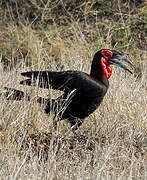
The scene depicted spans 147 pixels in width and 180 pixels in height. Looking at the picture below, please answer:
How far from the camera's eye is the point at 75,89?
469 cm

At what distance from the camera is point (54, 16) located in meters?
→ 8.70

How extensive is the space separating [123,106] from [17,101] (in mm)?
969

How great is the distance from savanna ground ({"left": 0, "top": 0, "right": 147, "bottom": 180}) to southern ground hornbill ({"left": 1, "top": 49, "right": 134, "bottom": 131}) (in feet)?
0.33

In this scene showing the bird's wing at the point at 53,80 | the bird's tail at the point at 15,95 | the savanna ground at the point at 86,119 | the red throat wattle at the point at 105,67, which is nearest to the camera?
the savanna ground at the point at 86,119

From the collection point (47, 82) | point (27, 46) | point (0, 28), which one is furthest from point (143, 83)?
point (0, 28)

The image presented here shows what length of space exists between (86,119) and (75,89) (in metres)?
0.51

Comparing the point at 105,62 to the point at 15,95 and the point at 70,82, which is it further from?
the point at 15,95

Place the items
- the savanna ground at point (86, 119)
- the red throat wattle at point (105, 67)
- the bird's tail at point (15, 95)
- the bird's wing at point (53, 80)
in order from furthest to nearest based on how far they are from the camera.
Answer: the red throat wattle at point (105, 67)
the bird's wing at point (53, 80)
the bird's tail at point (15, 95)
the savanna ground at point (86, 119)

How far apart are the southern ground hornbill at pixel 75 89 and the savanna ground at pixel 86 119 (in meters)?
0.10

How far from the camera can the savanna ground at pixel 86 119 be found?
145 inches

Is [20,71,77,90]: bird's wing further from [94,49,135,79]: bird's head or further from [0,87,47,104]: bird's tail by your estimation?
[94,49,135,79]: bird's head

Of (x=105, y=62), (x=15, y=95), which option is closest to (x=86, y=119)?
(x=105, y=62)

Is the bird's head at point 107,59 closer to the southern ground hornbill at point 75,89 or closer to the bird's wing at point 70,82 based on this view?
the southern ground hornbill at point 75,89

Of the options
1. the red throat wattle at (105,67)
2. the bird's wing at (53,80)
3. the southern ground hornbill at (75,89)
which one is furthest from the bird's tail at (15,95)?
the red throat wattle at (105,67)
